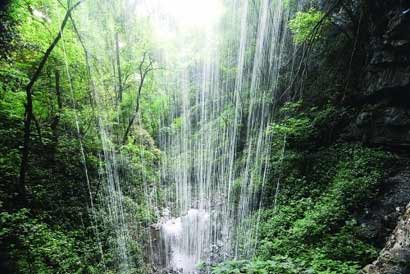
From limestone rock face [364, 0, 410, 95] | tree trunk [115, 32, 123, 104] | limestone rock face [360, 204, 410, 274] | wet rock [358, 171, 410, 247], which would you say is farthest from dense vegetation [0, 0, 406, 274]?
tree trunk [115, 32, 123, 104]

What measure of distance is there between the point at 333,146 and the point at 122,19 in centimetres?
1317

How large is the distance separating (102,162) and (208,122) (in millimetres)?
11628

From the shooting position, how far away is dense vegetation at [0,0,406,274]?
5.77m

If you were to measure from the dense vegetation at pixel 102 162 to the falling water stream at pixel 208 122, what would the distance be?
0.62m

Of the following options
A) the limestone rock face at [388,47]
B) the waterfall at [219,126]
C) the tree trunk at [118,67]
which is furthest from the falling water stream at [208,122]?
the limestone rock face at [388,47]

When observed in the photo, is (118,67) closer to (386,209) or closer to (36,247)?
(36,247)

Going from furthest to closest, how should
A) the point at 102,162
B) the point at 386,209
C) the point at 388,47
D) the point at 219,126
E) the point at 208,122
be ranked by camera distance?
the point at 208,122
the point at 219,126
the point at 102,162
the point at 388,47
the point at 386,209

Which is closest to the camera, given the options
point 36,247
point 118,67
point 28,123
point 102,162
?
point 36,247

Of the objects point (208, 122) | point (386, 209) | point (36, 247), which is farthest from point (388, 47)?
point (208, 122)

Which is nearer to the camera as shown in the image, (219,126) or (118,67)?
(118,67)

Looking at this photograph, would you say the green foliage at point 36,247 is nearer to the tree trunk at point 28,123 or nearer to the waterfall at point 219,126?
the tree trunk at point 28,123

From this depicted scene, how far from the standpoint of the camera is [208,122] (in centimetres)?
2183

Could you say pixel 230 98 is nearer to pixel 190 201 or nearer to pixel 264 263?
pixel 190 201

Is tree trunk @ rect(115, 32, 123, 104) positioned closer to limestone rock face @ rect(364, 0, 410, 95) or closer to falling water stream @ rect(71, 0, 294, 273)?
falling water stream @ rect(71, 0, 294, 273)
